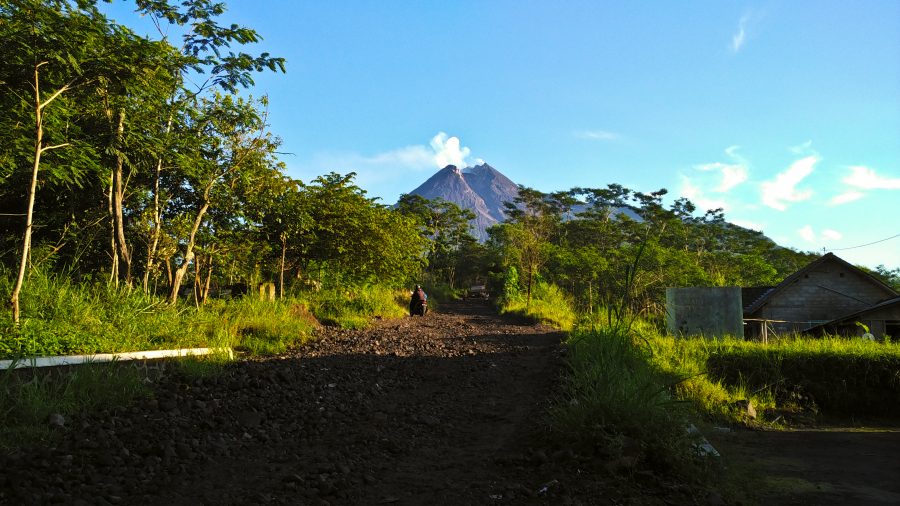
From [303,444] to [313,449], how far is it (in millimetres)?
166

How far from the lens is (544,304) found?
2172 cm

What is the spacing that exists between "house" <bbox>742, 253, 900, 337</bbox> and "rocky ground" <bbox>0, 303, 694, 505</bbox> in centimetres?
2228

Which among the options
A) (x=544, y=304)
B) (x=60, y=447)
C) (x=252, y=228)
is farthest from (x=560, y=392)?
(x=544, y=304)

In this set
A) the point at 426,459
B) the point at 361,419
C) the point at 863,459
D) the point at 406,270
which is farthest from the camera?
the point at 406,270

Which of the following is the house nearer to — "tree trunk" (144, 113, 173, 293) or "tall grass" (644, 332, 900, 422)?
"tall grass" (644, 332, 900, 422)

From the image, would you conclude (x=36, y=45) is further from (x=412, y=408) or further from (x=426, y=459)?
(x=426, y=459)

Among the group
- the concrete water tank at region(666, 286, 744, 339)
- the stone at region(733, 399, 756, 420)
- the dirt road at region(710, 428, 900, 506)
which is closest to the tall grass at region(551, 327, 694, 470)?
the dirt road at region(710, 428, 900, 506)

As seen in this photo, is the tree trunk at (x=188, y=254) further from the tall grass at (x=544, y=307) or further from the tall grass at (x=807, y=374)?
the tall grass at (x=544, y=307)

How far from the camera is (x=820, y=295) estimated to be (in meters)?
23.8

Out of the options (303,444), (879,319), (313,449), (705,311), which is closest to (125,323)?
(303,444)

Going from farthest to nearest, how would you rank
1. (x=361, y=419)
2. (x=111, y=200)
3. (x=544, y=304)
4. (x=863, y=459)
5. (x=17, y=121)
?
(x=544, y=304), (x=111, y=200), (x=17, y=121), (x=863, y=459), (x=361, y=419)

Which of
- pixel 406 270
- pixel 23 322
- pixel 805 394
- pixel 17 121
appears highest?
pixel 17 121

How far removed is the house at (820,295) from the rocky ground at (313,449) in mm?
22284

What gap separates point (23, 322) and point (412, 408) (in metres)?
4.32
